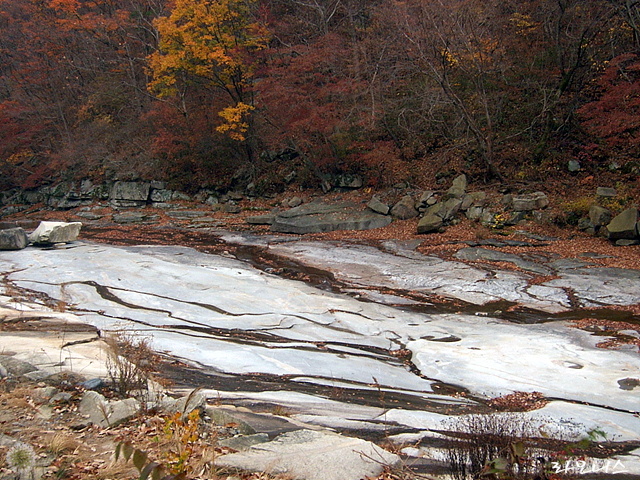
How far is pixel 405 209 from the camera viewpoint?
18891 millimetres

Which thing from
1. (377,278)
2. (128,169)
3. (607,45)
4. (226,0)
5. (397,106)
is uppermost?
(226,0)

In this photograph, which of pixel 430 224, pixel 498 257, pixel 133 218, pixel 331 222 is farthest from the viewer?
pixel 133 218

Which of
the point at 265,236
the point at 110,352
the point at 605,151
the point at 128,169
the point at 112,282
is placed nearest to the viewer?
the point at 110,352

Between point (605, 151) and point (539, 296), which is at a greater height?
point (605, 151)

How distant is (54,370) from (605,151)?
1887 cm

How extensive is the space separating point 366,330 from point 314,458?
542 centimetres

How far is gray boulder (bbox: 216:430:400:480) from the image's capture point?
361 centimetres

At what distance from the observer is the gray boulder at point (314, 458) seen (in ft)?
11.8

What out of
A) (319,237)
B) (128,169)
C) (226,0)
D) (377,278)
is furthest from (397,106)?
(128,169)

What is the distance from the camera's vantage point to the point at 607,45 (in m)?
18.3

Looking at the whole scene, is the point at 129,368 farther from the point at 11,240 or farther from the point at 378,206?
the point at 378,206

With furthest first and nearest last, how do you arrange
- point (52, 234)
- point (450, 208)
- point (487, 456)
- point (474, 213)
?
1. point (450, 208)
2. point (474, 213)
3. point (52, 234)
4. point (487, 456)

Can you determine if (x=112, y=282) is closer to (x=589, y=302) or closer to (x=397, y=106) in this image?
(x=589, y=302)

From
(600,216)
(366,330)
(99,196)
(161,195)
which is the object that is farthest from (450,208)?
(99,196)
